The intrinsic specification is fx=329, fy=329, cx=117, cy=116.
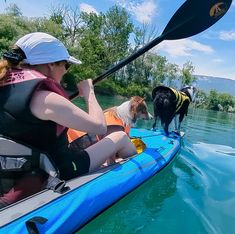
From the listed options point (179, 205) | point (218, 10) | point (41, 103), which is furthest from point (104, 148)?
point (218, 10)

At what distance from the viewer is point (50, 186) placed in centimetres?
211

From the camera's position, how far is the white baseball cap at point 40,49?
204 cm

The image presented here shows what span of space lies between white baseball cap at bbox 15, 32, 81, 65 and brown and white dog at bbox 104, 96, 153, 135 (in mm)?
1491

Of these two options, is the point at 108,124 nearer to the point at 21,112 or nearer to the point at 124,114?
the point at 124,114

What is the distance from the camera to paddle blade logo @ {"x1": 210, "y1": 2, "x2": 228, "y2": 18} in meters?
4.00

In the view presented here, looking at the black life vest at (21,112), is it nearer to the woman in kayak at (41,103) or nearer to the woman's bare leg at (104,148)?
the woman in kayak at (41,103)

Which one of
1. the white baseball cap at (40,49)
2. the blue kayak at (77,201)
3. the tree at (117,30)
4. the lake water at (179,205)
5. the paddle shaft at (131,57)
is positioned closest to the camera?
the blue kayak at (77,201)

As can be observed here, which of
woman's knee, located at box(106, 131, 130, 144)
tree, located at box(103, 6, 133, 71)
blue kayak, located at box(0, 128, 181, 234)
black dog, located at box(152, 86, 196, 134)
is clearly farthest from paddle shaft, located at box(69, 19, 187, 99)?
tree, located at box(103, 6, 133, 71)

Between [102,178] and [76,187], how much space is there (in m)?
0.33

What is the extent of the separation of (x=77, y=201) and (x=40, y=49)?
98cm

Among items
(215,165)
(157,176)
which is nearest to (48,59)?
(157,176)

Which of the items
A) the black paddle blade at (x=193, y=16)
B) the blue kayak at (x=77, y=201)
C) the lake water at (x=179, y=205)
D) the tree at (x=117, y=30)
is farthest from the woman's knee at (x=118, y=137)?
the tree at (x=117, y=30)

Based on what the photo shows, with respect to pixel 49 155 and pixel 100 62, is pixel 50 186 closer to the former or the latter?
pixel 49 155

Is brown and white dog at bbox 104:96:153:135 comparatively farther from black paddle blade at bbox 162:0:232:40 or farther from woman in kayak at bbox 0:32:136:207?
woman in kayak at bbox 0:32:136:207
